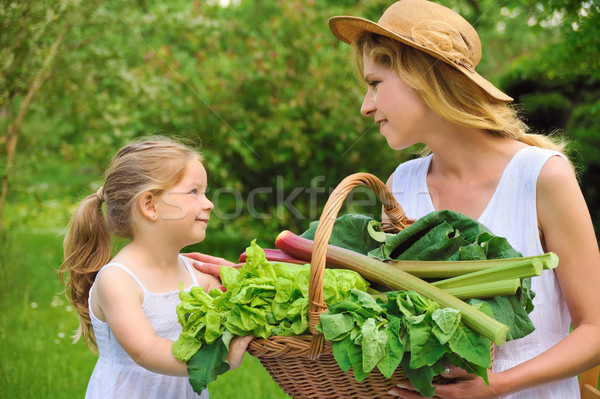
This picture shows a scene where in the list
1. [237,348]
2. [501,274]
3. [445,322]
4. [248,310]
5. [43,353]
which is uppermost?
[501,274]

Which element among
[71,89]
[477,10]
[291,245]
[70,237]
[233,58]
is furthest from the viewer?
[477,10]

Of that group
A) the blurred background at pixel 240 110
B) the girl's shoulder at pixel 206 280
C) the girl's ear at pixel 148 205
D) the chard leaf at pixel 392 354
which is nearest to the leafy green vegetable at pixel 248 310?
the chard leaf at pixel 392 354

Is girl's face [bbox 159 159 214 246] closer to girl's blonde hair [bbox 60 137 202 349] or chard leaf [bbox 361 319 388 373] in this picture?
girl's blonde hair [bbox 60 137 202 349]

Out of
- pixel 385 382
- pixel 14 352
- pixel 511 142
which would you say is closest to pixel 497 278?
pixel 385 382

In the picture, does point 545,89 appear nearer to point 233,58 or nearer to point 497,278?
point 233,58

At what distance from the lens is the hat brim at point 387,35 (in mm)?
2289

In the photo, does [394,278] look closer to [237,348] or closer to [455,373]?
[455,373]

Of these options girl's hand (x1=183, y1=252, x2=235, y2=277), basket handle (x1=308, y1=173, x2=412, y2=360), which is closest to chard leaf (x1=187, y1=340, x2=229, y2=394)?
basket handle (x1=308, y1=173, x2=412, y2=360)

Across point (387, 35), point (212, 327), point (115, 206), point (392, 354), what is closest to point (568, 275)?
point (392, 354)

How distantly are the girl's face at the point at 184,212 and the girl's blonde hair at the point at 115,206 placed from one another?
0.04m

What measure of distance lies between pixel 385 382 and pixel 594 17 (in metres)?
3.38

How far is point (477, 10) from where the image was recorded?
1147 centimetres

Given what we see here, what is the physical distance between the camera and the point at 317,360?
172 cm

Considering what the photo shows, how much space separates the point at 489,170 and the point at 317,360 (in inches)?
43.8
